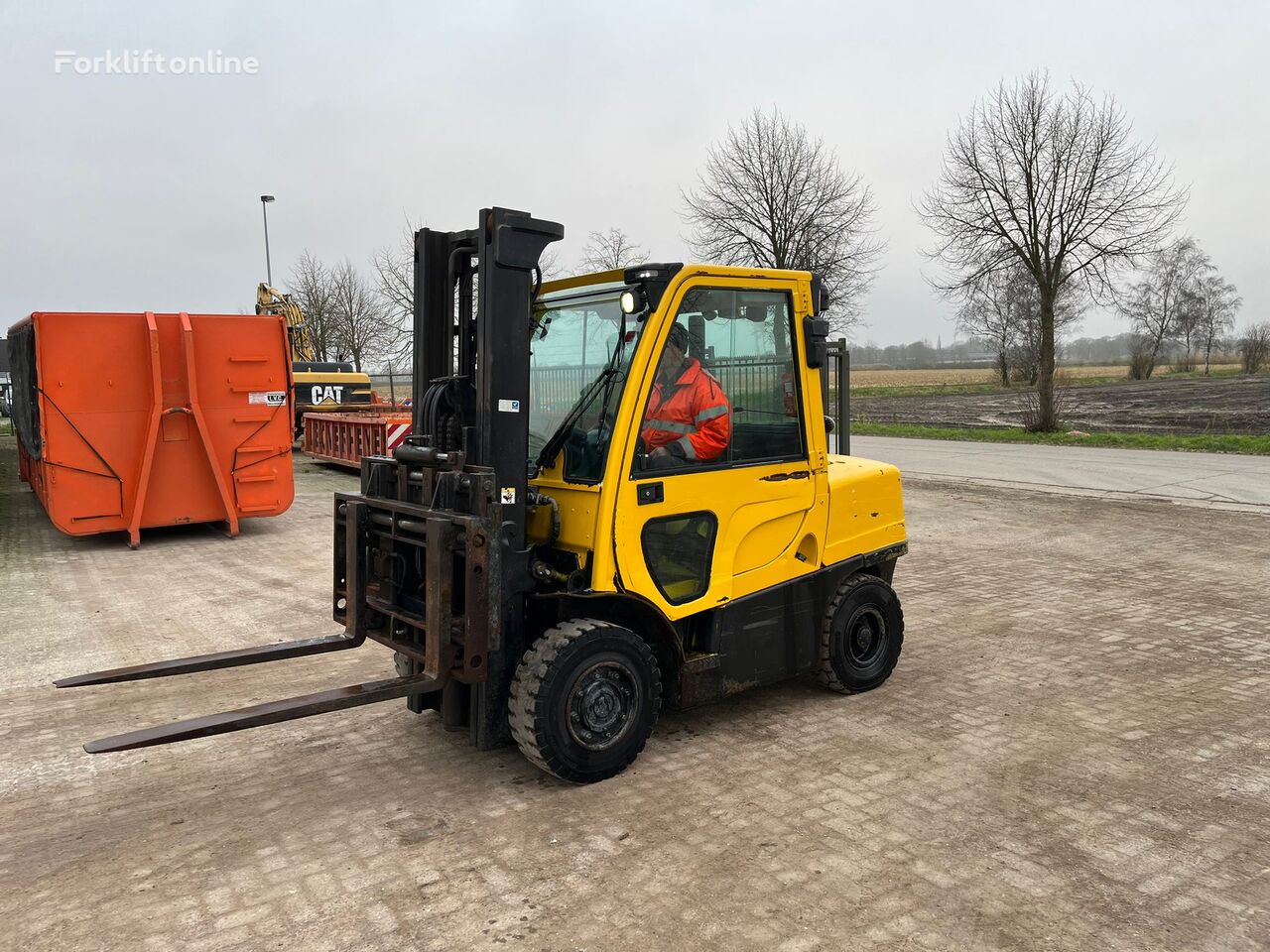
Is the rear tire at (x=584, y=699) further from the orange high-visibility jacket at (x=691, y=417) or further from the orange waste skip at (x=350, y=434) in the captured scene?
the orange waste skip at (x=350, y=434)

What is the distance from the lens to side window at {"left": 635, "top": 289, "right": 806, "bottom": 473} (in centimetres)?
440

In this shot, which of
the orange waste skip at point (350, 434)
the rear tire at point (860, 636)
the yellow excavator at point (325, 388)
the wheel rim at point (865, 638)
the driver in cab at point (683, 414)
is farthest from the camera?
the yellow excavator at point (325, 388)

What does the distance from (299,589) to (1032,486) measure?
11.9 m

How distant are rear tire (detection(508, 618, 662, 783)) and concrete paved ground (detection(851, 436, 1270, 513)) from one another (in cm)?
1178

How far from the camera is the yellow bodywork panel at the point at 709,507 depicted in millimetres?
4246

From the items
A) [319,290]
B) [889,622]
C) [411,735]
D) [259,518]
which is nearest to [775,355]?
[889,622]

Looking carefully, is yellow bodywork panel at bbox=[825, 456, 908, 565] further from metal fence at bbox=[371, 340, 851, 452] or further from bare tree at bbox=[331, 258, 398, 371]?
bare tree at bbox=[331, 258, 398, 371]

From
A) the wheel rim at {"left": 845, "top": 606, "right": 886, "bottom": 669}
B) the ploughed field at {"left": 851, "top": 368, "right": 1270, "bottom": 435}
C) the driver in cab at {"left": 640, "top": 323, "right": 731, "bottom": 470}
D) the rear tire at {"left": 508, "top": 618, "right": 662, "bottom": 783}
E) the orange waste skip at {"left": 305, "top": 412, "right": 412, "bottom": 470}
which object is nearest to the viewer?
the rear tire at {"left": 508, "top": 618, "right": 662, "bottom": 783}

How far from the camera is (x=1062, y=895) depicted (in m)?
3.36

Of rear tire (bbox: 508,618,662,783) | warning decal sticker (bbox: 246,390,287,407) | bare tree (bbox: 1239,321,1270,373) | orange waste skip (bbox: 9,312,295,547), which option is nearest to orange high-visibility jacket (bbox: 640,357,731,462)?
rear tire (bbox: 508,618,662,783)

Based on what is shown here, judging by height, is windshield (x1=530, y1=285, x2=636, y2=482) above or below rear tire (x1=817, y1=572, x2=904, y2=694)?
above

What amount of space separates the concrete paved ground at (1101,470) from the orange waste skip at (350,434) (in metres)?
9.57

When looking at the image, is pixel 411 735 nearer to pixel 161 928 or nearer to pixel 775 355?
pixel 161 928

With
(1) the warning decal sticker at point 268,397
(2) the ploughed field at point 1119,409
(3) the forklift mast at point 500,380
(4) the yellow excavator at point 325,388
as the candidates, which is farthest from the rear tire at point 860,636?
(2) the ploughed field at point 1119,409
